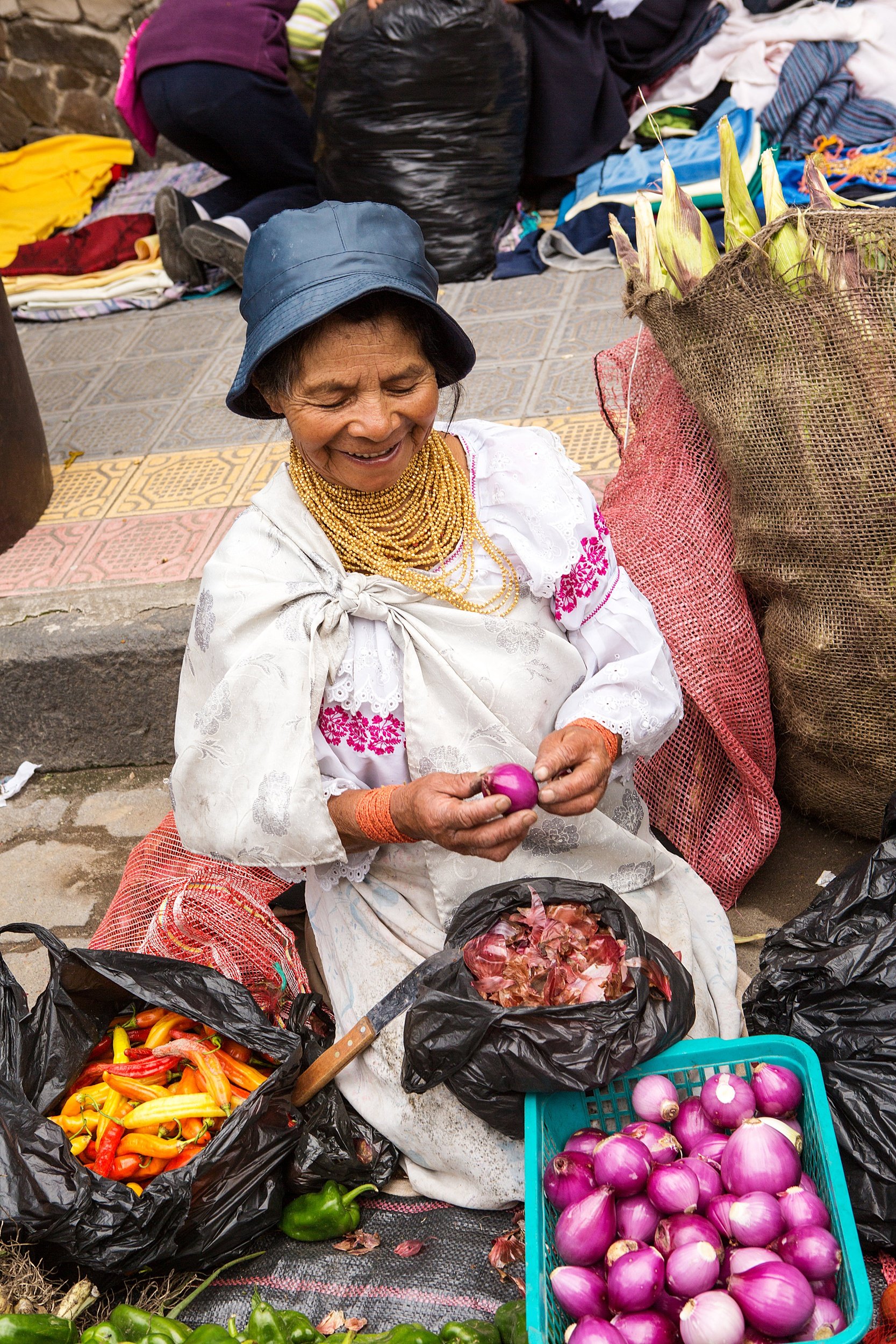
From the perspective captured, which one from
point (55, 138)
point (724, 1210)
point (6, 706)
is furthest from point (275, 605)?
point (55, 138)

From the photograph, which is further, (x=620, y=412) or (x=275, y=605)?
(x=620, y=412)

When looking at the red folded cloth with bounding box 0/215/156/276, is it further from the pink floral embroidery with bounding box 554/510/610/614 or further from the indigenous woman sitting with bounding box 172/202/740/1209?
the pink floral embroidery with bounding box 554/510/610/614

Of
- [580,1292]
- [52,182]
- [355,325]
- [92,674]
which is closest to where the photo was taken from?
[580,1292]

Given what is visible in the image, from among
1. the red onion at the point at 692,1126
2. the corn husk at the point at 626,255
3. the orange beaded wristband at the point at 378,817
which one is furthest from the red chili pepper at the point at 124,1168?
the corn husk at the point at 626,255

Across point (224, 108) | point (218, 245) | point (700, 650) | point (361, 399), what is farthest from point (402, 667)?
point (224, 108)

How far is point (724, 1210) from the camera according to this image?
1.68 meters

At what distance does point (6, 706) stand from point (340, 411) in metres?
1.98

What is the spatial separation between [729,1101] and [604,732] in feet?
1.97

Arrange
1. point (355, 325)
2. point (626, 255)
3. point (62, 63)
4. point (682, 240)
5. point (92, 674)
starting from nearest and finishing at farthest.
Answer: point (355, 325) < point (682, 240) < point (626, 255) < point (92, 674) < point (62, 63)

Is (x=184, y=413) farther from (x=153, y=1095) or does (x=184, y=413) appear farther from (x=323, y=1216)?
(x=323, y=1216)

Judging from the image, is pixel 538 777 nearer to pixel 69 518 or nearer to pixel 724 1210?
pixel 724 1210

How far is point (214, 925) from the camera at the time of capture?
7.95 ft

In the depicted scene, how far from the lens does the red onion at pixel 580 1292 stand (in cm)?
163

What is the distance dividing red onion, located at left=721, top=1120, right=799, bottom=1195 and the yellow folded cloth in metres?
Result: 5.51
